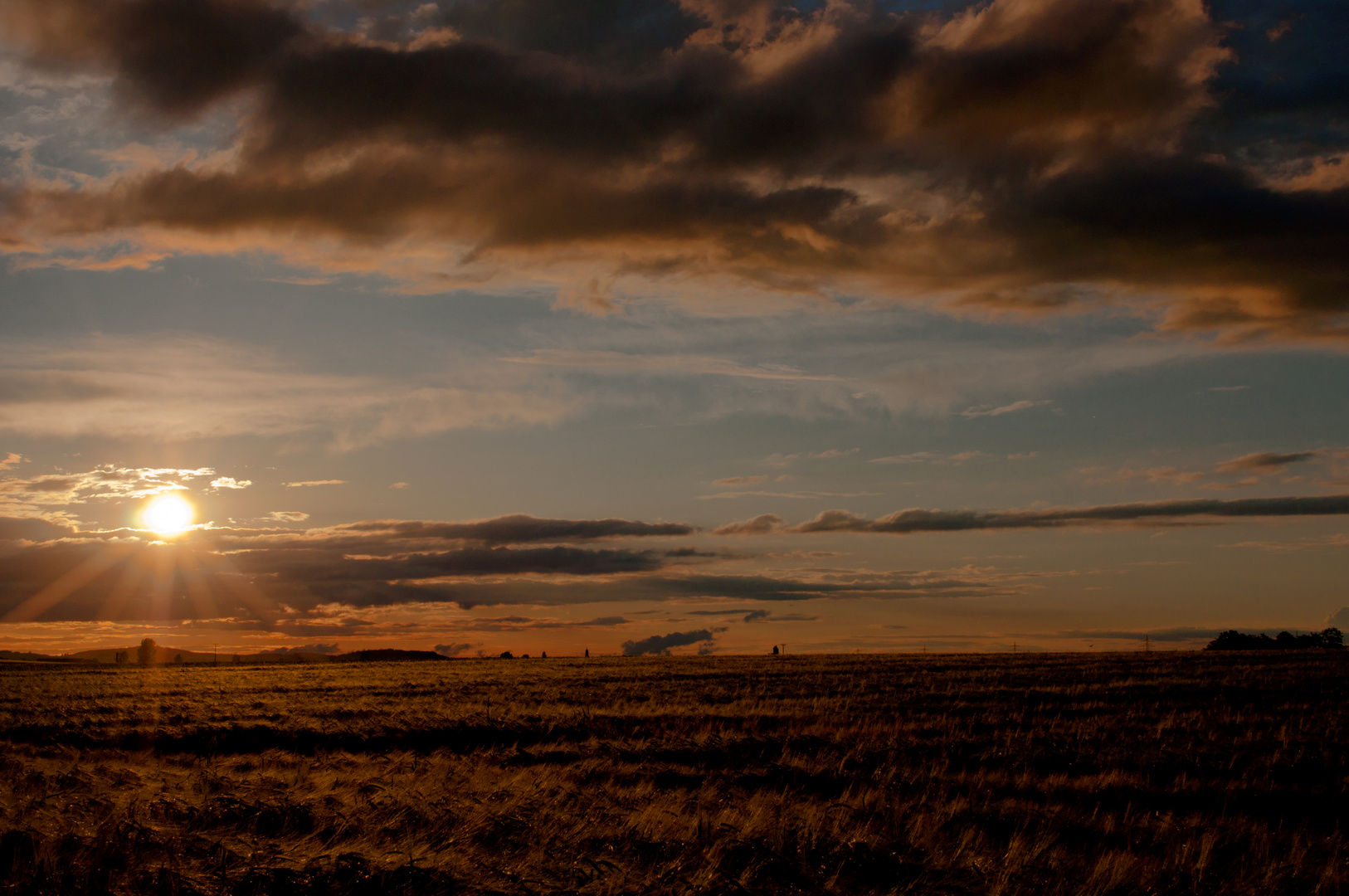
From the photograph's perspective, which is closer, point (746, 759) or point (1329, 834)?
point (1329, 834)

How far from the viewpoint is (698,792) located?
45.0 ft

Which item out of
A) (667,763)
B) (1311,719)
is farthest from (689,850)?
(1311,719)

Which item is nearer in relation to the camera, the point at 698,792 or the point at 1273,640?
the point at 698,792

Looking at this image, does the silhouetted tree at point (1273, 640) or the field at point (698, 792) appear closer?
the field at point (698, 792)

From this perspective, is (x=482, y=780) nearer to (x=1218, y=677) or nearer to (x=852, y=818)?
(x=852, y=818)

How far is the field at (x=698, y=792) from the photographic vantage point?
8.17 metres

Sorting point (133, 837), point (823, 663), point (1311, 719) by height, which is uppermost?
point (133, 837)

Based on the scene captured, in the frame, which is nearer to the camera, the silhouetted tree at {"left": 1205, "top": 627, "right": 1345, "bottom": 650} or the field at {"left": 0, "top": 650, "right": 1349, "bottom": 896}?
the field at {"left": 0, "top": 650, "right": 1349, "bottom": 896}

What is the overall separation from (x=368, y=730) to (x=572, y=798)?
48.2 feet

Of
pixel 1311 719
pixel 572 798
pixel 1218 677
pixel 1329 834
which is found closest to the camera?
pixel 572 798

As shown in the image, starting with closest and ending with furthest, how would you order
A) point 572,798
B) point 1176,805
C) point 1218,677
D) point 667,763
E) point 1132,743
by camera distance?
point 572,798 < point 1176,805 < point 667,763 < point 1132,743 < point 1218,677

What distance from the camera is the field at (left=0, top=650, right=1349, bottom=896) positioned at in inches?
322

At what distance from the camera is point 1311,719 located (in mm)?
23594

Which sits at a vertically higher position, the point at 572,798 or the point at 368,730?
the point at 572,798
